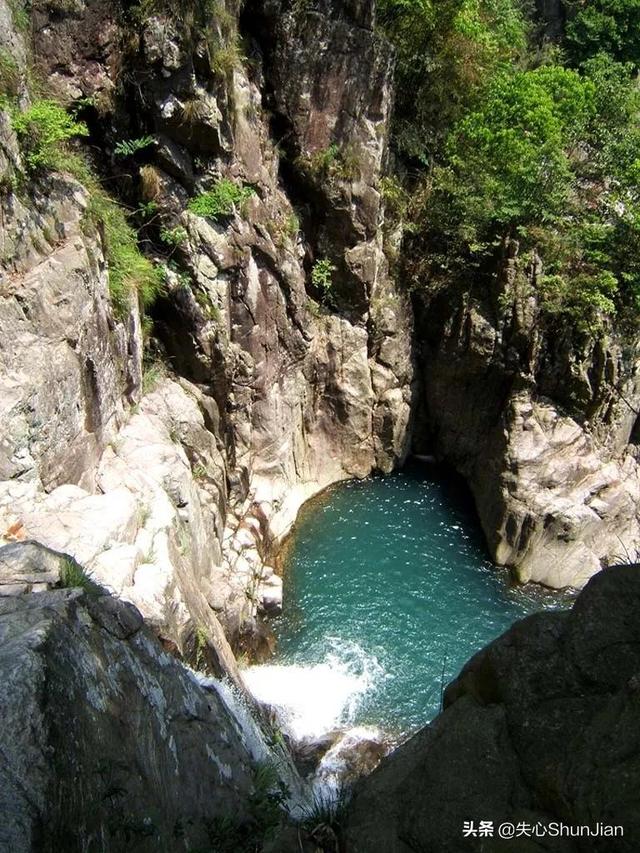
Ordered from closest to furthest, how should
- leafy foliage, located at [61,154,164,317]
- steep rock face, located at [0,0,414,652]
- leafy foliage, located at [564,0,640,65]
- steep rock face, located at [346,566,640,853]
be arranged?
steep rock face, located at [346,566,640,853] → steep rock face, located at [0,0,414,652] → leafy foliage, located at [61,154,164,317] → leafy foliage, located at [564,0,640,65]

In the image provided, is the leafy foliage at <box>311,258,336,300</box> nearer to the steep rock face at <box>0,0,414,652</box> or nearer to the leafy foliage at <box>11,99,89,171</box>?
the steep rock face at <box>0,0,414,652</box>

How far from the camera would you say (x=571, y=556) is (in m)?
16.7

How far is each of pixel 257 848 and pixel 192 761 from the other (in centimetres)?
115

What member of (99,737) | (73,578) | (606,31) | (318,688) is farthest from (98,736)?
(606,31)

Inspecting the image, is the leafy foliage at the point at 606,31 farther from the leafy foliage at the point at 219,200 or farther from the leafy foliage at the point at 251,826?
the leafy foliage at the point at 251,826

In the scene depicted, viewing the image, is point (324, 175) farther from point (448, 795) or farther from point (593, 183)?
point (448, 795)

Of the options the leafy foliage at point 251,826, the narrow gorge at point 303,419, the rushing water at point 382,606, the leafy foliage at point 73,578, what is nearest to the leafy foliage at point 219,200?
the narrow gorge at point 303,419

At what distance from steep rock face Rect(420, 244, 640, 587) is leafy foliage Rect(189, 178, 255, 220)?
811 cm

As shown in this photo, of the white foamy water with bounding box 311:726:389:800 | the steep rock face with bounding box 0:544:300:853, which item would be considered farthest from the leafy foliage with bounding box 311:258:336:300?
the steep rock face with bounding box 0:544:300:853

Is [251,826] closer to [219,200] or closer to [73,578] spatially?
[73,578]

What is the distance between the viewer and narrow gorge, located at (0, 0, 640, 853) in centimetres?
432

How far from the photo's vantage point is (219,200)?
14.4 meters

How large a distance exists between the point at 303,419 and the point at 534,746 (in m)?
15.8

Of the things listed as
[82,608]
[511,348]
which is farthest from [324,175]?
[82,608]
